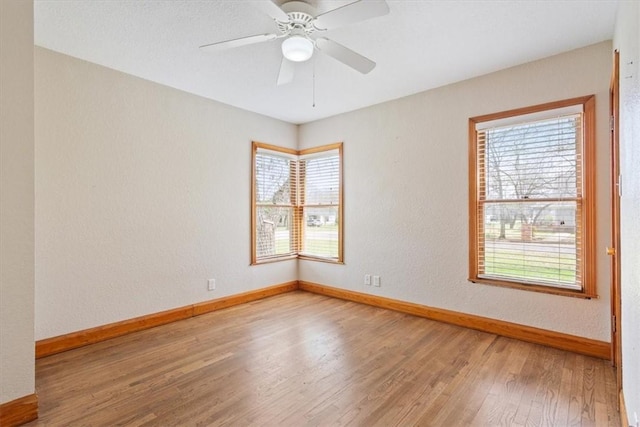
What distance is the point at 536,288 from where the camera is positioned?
9.62 feet

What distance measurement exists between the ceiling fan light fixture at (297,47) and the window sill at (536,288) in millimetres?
2706

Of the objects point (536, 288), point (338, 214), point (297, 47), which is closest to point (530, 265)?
point (536, 288)

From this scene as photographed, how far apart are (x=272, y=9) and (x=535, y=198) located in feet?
9.01

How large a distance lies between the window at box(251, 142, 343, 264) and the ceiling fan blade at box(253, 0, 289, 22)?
101 inches

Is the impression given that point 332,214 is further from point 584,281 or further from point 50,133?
point 50,133

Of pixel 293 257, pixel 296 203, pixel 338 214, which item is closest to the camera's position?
pixel 338 214

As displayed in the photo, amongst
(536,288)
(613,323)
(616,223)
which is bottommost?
(613,323)

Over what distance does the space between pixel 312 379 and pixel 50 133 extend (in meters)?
2.97

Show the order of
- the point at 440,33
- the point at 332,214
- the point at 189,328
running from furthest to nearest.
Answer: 1. the point at 332,214
2. the point at 189,328
3. the point at 440,33

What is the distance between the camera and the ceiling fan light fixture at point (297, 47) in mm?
2076

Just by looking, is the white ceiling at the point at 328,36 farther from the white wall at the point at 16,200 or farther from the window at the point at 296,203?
the window at the point at 296,203

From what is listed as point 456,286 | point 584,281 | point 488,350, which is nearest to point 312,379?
point 488,350

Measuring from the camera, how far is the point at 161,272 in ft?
11.4

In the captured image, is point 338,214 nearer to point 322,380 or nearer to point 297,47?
point 322,380
